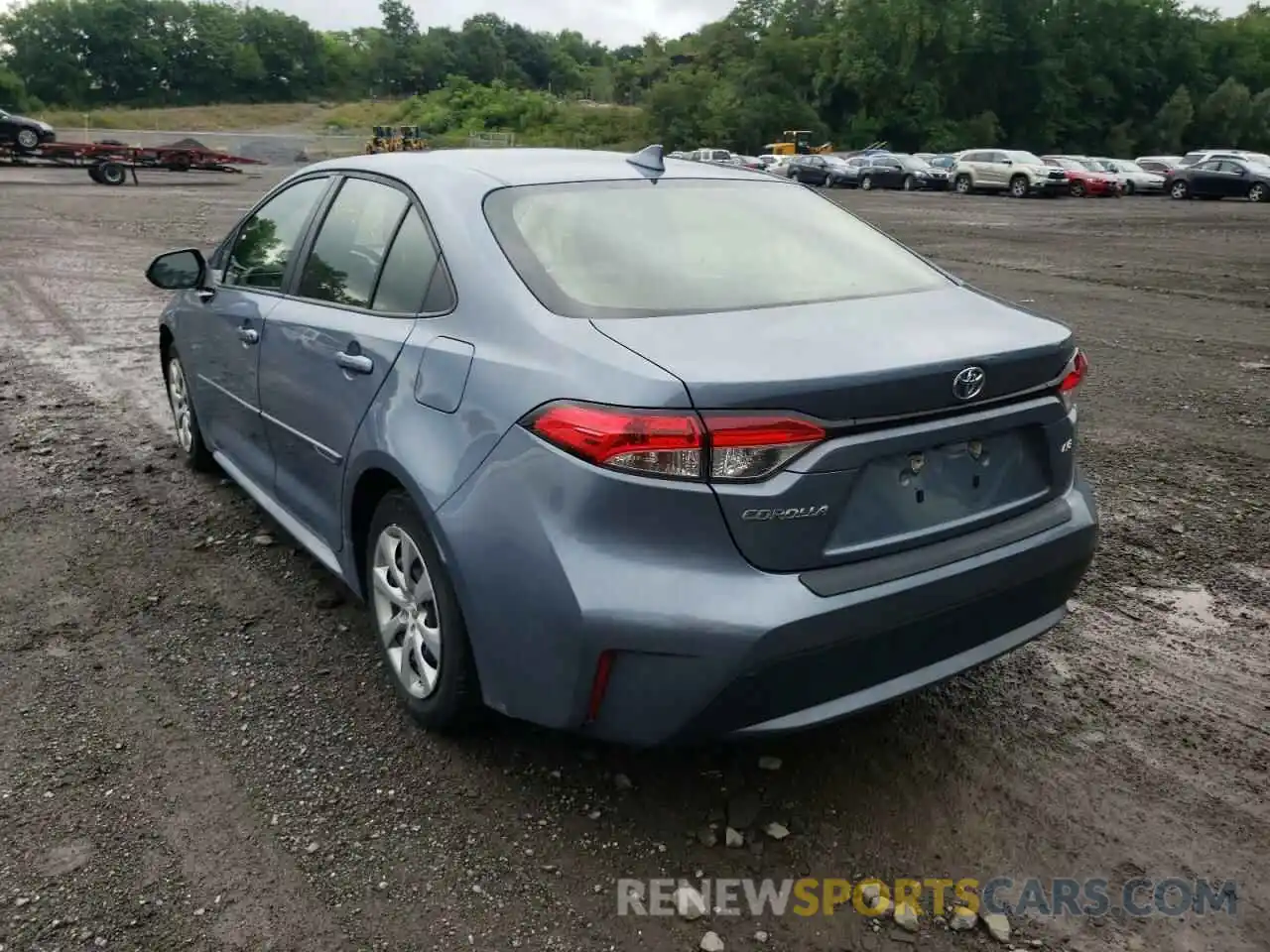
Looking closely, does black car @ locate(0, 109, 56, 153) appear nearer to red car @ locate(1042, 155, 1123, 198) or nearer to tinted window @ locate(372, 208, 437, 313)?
red car @ locate(1042, 155, 1123, 198)

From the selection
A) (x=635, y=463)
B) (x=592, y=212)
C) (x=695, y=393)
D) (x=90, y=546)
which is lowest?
(x=90, y=546)

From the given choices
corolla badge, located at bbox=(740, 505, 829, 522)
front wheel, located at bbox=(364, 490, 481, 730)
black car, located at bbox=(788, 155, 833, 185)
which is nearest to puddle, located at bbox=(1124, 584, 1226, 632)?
corolla badge, located at bbox=(740, 505, 829, 522)

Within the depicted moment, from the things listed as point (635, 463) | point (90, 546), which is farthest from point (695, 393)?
point (90, 546)

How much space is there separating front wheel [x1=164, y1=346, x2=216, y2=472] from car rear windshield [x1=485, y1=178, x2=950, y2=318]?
2816 millimetres

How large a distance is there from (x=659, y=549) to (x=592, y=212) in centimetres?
128

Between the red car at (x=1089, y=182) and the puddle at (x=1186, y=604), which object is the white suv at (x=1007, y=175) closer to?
the red car at (x=1089, y=182)

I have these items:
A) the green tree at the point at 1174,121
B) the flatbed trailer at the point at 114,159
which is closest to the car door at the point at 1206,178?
the flatbed trailer at the point at 114,159

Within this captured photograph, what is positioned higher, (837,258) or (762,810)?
(837,258)

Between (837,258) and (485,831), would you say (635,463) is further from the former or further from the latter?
(837,258)

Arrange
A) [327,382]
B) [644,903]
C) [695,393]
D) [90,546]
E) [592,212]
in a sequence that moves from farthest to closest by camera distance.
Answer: [90,546]
[327,382]
[592,212]
[644,903]
[695,393]

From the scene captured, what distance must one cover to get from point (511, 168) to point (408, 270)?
1.67 ft

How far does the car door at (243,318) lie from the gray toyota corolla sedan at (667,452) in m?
0.53

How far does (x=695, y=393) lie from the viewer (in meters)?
2.34

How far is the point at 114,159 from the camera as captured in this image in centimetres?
3103
